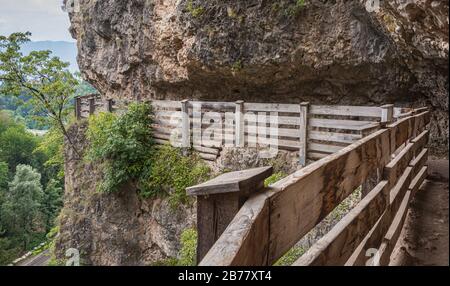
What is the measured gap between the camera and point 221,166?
7.84 metres

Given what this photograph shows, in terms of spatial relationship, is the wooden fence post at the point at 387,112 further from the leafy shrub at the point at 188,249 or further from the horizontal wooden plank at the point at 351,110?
the leafy shrub at the point at 188,249

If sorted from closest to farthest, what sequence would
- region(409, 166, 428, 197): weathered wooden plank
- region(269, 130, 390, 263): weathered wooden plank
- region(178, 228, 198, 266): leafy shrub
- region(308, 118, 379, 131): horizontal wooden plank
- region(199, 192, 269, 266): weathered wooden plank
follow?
1. region(199, 192, 269, 266): weathered wooden plank
2. region(269, 130, 390, 263): weathered wooden plank
3. region(409, 166, 428, 197): weathered wooden plank
4. region(308, 118, 379, 131): horizontal wooden plank
5. region(178, 228, 198, 266): leafy shrub

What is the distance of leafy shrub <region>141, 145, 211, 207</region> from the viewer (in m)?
8.19

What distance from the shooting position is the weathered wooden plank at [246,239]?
3.37 ft

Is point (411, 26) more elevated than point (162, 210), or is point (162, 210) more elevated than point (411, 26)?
point (411, 26)

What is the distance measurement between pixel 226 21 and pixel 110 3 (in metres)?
6.01

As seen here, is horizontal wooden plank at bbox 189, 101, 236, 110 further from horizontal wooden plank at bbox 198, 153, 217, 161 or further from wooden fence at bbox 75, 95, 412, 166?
horizontal wooden plank at bbox 198, 153, 217, 161

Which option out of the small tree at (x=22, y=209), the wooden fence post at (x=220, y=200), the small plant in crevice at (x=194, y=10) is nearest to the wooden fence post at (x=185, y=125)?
the small plant in crevice at (x=194, y=10)

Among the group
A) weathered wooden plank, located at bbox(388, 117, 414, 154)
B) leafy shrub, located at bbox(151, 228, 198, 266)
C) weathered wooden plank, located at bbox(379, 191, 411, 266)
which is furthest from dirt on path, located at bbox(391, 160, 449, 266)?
leafy shrub, located at bbox(151, 228, 198, 266)

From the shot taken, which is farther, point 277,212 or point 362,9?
A: point 362,9

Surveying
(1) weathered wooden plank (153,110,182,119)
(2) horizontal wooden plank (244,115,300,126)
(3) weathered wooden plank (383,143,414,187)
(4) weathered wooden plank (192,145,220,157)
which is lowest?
(4) weathered wooden plank (192,145,220,157)

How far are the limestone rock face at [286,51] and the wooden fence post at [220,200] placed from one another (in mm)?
4912

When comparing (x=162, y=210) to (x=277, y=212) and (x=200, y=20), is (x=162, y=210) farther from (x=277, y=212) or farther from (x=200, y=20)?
(x=277, y=212)

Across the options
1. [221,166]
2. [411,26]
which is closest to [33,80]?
[221,166]
